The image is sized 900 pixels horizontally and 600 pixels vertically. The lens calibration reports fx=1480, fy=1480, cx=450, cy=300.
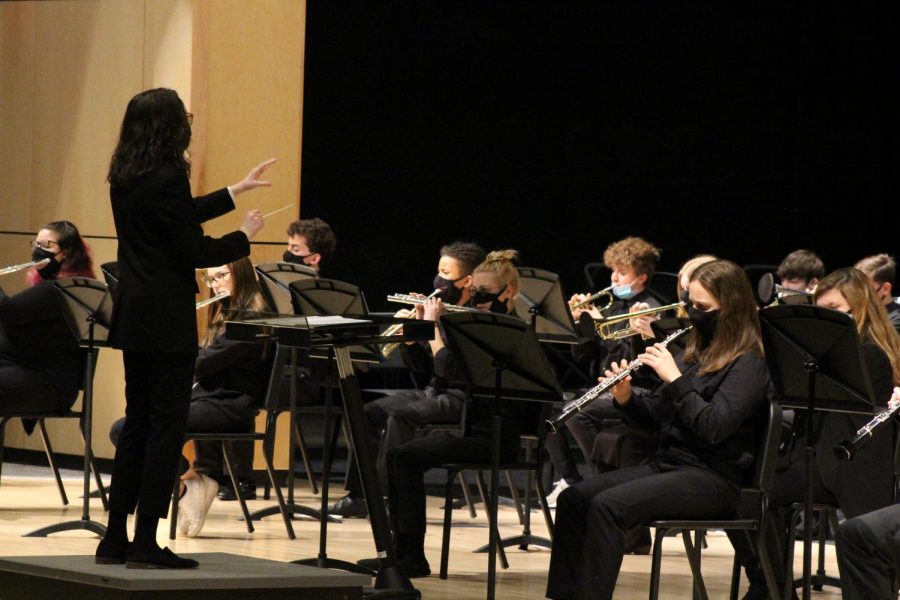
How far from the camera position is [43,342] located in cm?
644

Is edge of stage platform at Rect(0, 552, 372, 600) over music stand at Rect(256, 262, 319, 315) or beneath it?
beneath

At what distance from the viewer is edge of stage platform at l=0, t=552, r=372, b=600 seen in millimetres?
3688

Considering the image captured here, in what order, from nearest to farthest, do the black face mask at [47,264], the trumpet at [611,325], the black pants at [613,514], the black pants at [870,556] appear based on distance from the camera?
the black pants at [870,556] < the black pants at [613,514] < the trumpet at [611,325] < the black face mask at [47,264]

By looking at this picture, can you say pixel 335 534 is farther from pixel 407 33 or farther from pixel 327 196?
A: pixel 407 33

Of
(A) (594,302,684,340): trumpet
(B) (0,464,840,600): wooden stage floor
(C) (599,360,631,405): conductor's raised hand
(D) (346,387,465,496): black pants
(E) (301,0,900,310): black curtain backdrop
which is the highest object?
(E) (301,0,900,310): black curtain backdrop

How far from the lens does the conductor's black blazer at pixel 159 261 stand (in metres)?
3.72

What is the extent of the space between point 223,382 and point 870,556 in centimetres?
285

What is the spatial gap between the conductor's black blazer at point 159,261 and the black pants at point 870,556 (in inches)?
71.8

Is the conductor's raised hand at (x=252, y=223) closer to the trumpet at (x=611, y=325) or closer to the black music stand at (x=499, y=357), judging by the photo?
the black music stand at (x=499, y=357)

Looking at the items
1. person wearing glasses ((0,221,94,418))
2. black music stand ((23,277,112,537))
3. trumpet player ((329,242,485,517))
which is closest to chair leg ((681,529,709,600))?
trumpet player ((329,242,485,517))

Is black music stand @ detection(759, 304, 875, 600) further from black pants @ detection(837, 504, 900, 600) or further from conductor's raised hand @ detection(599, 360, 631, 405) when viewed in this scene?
conductor's raised hand @ detection(599, 360, 631, 405)

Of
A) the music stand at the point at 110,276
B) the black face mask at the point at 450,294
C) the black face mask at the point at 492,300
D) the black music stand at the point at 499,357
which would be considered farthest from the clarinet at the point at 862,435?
the music stand at the point at 110,276

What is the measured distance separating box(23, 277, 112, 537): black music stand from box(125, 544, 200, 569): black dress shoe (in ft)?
5.89

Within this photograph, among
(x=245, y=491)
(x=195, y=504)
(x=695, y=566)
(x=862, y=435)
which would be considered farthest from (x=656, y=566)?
(x=245, y=491)
